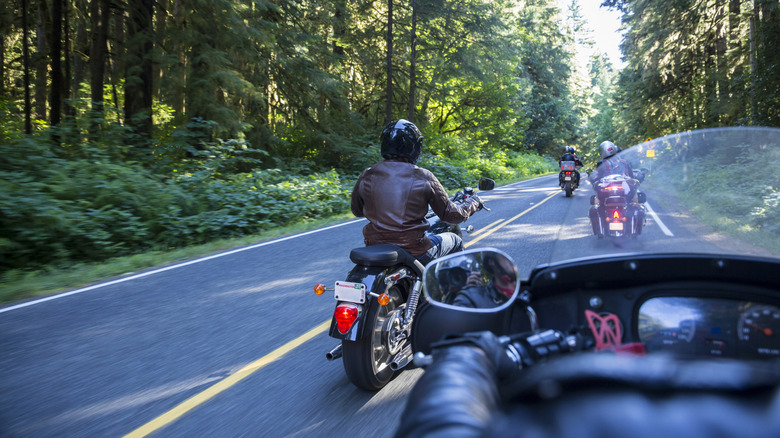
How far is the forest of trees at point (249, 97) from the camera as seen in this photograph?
9953 mm

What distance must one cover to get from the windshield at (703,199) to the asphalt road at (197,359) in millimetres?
18

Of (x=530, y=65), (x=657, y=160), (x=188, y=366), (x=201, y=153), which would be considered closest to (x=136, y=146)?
(x=201, y=153)

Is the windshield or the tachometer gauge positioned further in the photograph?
the windshield

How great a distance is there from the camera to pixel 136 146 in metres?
14.0

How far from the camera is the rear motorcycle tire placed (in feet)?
11.7

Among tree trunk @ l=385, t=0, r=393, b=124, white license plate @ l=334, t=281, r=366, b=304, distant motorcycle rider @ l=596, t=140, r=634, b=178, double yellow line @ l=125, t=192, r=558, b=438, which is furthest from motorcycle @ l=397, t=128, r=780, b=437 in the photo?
tree trunk @ l=385, t=0, r=393, b=124

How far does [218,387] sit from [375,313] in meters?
1.36

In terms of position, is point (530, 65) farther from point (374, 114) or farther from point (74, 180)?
point (74, 180)

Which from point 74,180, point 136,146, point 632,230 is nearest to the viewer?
point 632,230

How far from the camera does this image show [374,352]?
3.68 meters

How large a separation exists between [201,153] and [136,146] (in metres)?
1.74

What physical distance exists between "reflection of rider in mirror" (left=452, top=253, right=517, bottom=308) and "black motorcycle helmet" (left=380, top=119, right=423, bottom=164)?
Answer: 2223mm

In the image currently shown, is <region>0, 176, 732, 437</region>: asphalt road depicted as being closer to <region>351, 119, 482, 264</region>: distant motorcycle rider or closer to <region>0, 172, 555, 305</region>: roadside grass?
<region>0, 172, 555, 305</region>: roadside grass

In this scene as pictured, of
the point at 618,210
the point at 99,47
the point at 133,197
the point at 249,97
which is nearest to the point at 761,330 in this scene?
the point at 618,210
